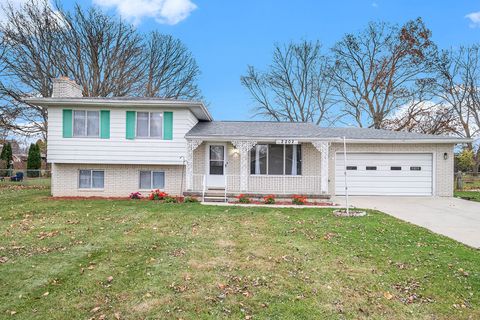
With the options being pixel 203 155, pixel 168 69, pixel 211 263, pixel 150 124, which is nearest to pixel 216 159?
pixel 203 155

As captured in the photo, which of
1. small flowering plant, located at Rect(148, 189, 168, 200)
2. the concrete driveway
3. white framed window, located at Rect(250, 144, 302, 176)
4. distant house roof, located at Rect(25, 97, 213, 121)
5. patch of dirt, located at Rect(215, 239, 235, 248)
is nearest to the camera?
patch of dirt, located at Rect(215, 239, 235, 248)

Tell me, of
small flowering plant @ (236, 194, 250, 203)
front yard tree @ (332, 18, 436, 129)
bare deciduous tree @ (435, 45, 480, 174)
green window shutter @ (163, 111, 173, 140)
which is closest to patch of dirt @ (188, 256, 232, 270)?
small flowering plant @ (236, 194, 250, 203)

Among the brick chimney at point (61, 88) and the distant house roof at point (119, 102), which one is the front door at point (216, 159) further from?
the brick chimney at point (61, 88)

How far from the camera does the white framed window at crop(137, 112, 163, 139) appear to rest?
44.7 ft

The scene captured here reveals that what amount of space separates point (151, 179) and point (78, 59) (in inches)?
600

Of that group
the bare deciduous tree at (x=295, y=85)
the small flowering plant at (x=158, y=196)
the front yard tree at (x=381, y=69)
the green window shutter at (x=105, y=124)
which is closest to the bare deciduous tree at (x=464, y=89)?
the front yard tree at (x=381, y=69)

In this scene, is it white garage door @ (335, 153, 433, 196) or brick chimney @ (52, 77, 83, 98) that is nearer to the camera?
brick chimney @ (52, 77, 83, 98)

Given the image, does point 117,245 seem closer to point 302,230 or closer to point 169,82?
point 302,230

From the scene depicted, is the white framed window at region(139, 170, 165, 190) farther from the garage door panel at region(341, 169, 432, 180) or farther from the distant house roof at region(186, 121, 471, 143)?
the garage door panel at region(341, 169, 432, 180)

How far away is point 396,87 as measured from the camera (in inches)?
1093

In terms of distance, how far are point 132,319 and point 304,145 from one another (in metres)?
12.0

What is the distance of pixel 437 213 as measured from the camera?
1044 cm

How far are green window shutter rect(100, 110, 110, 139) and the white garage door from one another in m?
11.0

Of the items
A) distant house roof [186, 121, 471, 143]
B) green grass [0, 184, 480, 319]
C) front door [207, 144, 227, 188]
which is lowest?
green grass [0, 184, 480, 319]
